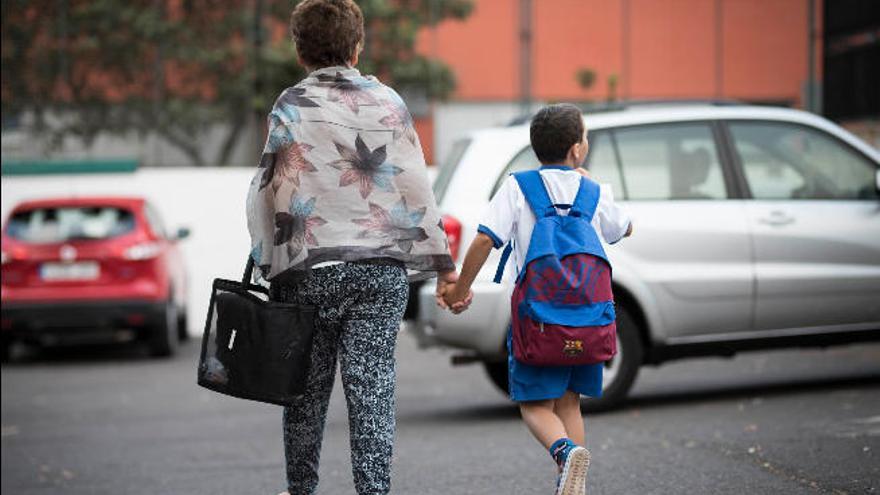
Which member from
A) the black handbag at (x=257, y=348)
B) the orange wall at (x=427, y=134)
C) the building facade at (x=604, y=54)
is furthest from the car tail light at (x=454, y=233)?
the building facade at (x=604, y=54)

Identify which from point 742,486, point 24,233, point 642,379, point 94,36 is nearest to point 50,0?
point 94,36

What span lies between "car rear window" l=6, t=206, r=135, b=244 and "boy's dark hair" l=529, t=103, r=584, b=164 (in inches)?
404

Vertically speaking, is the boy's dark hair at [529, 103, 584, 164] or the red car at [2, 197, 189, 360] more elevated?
the boy's dark hair at [529, 103, 584, 164]

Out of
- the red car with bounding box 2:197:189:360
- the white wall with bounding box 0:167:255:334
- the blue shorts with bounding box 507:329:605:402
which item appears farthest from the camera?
the white wall with bounding box 0:167:255:334

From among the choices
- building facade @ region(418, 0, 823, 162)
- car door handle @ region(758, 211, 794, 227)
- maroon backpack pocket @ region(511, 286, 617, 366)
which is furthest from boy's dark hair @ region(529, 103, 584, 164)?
building facade @ region(418, 0, 823, 162)

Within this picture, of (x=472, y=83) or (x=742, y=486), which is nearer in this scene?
(x=742, y=486)

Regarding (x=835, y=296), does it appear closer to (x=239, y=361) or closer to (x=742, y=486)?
(x=742, y=486)

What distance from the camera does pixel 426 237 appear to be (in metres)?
5.06

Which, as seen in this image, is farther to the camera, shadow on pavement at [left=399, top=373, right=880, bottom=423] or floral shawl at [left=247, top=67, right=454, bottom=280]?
shadow on pavement at [left=399, top=373, right=880, bottom=423]

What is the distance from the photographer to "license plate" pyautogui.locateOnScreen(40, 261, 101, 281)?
15117 millimetres

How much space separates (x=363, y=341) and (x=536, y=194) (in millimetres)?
896

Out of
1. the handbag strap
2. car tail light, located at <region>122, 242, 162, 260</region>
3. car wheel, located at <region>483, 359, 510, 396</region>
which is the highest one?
the handbag strap

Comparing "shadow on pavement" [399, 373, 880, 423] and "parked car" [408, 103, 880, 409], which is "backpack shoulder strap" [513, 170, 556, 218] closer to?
"parked car" [408, 103, 880, 409]

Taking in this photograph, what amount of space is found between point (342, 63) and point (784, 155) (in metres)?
5.37
